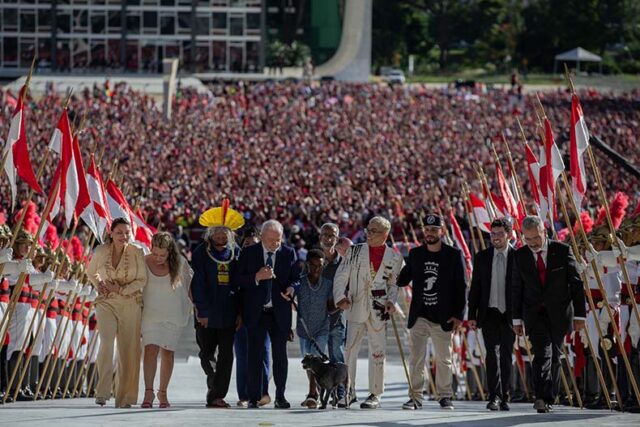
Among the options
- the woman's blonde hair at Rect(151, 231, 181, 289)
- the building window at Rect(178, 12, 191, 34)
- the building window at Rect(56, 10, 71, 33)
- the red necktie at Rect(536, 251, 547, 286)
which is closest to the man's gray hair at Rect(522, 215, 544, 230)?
the red necktie at Rect(536, 251, 547, 286)

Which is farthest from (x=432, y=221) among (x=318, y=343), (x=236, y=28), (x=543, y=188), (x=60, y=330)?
(x=236, y=28)

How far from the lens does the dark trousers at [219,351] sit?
15.9m

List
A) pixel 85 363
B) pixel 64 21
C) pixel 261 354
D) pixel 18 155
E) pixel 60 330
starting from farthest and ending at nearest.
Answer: pixel 64 21 → pixel 85 363 → pixel 60 330 → pixel 18 155 → pixel 261 354

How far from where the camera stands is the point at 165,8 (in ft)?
287

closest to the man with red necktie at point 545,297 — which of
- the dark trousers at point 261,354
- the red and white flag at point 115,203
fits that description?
the dark trousers at point 261,354

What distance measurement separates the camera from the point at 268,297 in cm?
1617

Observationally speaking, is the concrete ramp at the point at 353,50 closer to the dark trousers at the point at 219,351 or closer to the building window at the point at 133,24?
the building window at the point at 133,24

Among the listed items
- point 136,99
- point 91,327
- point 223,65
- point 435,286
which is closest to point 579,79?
point 223,65

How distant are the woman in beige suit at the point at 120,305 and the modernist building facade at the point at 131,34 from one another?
7015cm

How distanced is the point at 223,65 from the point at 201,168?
38003 mm

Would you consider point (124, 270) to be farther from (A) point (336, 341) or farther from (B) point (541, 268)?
(B) point (541, 268)

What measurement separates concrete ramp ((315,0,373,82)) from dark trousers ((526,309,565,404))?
7676 centimetres

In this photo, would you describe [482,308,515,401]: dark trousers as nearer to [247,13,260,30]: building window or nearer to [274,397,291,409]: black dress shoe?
[274,397,291,409]: black dress shoe

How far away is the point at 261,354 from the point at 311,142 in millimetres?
40911
